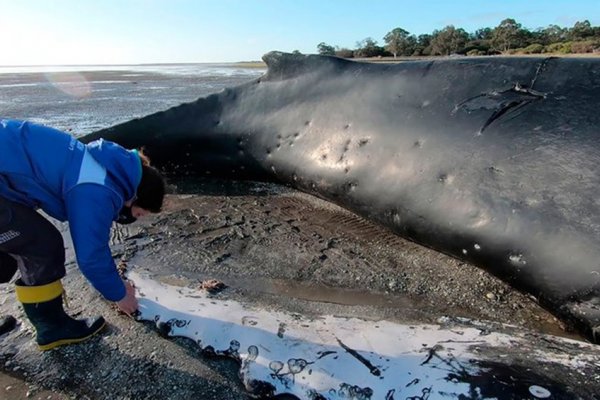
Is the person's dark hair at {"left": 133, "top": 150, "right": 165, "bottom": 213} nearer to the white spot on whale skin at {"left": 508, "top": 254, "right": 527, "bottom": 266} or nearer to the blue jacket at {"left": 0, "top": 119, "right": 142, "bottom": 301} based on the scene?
the blue jacket at {"left": 0, "top": 119, "right": 142, "bottom": 301}

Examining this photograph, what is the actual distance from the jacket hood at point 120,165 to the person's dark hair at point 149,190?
0.27 feet

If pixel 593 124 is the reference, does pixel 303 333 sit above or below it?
below

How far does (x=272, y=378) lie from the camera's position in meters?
2.38

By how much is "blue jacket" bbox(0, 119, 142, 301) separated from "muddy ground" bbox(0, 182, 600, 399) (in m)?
0.44

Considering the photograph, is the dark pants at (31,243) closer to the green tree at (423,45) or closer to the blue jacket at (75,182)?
the blue jacket at (75,182)

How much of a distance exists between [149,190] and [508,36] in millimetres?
63278

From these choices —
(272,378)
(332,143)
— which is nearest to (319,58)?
(332,143)

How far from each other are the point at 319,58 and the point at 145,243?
2.58 meters

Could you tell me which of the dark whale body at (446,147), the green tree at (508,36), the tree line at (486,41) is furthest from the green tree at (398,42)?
the dark whale body at (446,147)

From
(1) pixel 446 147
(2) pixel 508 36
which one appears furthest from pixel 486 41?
(1) pixel 446 147

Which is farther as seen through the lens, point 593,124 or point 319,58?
point 319,58

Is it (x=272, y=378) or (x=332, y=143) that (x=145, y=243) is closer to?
(x=332, y=143)

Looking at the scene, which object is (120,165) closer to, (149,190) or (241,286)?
(149,190)

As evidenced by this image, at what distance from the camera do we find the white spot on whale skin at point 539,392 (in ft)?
6.66
